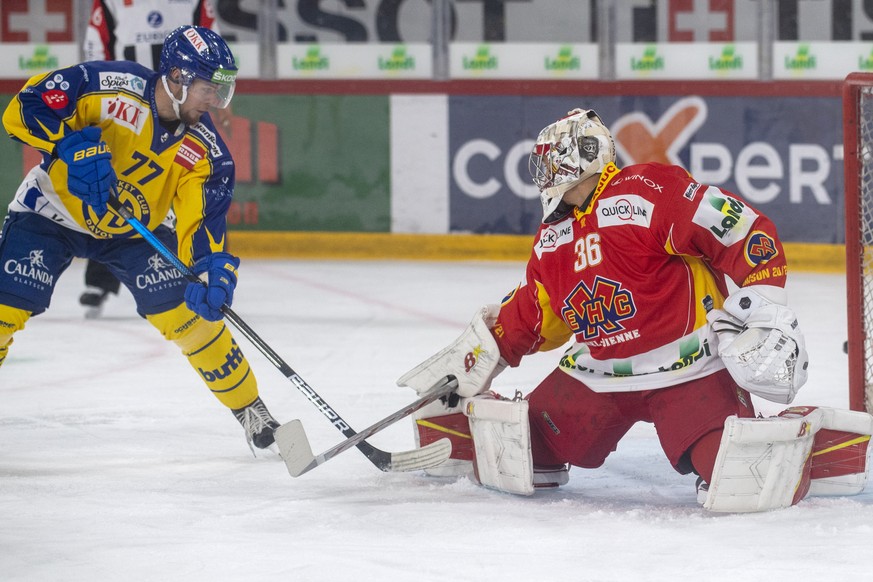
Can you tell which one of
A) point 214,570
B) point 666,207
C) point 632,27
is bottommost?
point 214,570

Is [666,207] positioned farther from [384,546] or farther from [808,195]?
[808,195]

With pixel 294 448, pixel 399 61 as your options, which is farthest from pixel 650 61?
pixel 294 448

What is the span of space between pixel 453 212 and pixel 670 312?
485 cm

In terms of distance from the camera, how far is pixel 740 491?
2.77 m

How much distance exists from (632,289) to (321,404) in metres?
0.86

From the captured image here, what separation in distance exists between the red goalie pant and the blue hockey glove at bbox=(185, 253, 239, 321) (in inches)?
29.6

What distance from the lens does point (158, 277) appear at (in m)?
3.43

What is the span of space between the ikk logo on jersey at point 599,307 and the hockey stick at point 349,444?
37 cm

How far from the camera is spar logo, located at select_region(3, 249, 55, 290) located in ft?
10.7

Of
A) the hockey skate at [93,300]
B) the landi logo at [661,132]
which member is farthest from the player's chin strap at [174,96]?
the landi logo at [661,132]

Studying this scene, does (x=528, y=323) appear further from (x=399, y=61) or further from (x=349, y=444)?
(x=399, y=61)

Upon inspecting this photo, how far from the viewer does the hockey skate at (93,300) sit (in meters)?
5.80

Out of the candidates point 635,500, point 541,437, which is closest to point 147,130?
point 541,437

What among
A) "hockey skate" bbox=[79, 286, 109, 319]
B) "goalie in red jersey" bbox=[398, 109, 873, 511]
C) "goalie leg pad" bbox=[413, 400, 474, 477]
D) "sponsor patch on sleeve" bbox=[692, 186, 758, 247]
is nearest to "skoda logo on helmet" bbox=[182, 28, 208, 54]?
"goalie in red jersey" bbox=[398, 109, 873, 511]
